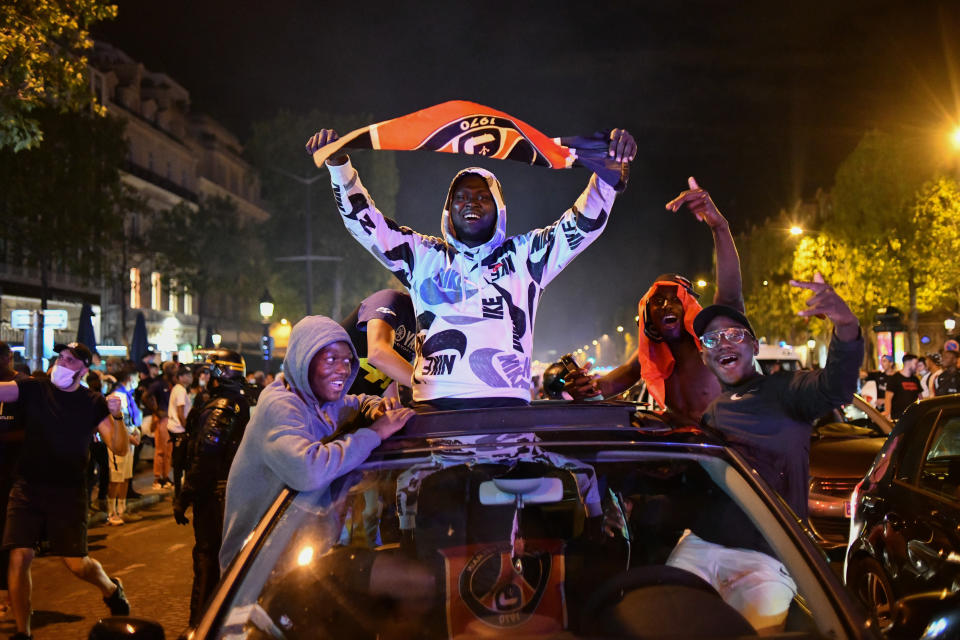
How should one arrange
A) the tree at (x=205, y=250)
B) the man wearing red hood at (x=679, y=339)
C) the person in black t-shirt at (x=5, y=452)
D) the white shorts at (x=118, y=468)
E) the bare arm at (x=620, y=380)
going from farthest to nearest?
the tree at (x=205, y=250), the white shorts at (x=118, y=468), the person in black t-shirt at (x=5, y=452), the bare arm at (x=620, y=380), the man wearing red hood at (x=679, y=339)

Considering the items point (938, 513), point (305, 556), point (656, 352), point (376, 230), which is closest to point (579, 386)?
point (656, 352)

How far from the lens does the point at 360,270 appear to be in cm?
5656

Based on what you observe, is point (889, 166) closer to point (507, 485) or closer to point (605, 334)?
point (507, 485)

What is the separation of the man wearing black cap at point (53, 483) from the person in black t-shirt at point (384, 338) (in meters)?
2.09

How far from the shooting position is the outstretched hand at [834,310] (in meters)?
3.37

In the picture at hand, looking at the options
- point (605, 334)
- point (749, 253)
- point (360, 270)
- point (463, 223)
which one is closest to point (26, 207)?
point (360, 270)

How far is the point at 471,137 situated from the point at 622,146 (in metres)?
0.66

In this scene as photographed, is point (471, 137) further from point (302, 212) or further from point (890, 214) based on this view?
point (302, 212)

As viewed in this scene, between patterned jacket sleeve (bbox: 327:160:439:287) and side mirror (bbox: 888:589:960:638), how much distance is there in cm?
217

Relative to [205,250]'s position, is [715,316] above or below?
below

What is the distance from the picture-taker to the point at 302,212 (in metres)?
56.9

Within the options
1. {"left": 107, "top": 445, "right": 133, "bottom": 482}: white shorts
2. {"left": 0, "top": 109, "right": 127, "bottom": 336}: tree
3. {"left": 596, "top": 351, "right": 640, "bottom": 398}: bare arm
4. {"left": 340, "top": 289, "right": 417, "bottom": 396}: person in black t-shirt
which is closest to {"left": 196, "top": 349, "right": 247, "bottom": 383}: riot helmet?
{"left": 340, "top": 289, "right": 417, "bottom": 396}: person in black t-shirt

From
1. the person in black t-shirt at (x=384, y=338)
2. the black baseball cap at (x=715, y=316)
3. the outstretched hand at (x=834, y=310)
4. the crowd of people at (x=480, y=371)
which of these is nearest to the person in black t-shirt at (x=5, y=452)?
the crowd of people at (x=480, y=371)

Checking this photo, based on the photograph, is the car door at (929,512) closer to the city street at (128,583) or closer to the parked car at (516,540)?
the parked car at (516,540)
